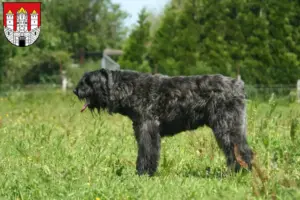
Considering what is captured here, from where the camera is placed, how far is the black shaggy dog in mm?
7246

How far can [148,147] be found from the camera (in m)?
7.38

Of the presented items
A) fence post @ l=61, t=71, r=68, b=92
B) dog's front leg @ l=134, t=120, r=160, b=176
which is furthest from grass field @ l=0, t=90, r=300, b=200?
fence post @ l=61, t=71, r=68, b=92

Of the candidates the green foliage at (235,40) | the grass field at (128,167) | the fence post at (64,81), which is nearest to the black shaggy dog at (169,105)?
the grass field at (128,167)

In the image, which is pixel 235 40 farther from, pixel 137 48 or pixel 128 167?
pixel 128 167

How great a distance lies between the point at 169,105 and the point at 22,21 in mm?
7875

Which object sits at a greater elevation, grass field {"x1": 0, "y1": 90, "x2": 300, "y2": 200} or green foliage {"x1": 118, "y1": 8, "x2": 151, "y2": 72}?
green foliage {"x1": 118, "y1": 8, "x2": 151, "y2": 72}

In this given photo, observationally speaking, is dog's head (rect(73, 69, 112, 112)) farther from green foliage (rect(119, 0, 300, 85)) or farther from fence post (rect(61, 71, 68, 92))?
fence post (rect(61, 71, 68, 92))

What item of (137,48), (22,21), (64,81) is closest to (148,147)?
(22,21)

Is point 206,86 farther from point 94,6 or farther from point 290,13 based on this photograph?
point 94,6

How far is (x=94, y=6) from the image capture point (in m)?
51.3

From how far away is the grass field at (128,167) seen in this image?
219 inches

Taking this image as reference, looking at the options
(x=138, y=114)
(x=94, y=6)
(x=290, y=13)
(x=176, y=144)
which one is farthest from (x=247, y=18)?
(x=94, y=6)

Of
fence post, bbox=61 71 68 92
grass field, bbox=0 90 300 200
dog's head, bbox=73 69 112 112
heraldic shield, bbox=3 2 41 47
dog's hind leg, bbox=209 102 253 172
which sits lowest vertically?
grass field, bbox=0 90 300 200

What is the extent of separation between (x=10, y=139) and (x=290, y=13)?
1768 centimetres
